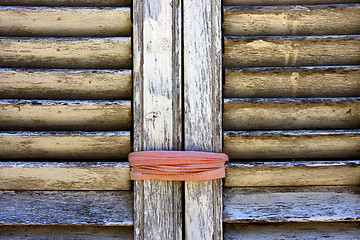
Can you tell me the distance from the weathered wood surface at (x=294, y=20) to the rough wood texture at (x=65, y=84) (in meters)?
0.37

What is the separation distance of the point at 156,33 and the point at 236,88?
0.29 metres

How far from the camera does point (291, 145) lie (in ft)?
3.45

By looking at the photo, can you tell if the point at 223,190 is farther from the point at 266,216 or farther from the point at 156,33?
the point at 156,33

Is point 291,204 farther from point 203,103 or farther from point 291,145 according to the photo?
point 203,103

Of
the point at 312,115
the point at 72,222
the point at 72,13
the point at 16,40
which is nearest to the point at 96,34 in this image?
the point at 72,13

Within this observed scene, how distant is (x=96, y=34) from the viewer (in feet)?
3.53

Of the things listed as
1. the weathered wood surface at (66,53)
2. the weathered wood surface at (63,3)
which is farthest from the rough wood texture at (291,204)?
the weathered wood surface at (63,3)

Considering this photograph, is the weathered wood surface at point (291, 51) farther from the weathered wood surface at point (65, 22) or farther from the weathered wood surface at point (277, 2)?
the weathered wood surface at point (65, 22)

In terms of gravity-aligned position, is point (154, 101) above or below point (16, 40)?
below

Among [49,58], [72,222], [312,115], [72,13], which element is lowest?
[72,222]

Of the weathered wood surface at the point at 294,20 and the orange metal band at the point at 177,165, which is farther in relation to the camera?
the weathered wood surface at the point at 294,20

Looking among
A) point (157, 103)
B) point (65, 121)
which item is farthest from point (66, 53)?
A: point (157, 103)

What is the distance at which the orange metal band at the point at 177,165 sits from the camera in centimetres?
97

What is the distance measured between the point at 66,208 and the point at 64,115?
0.89ft
